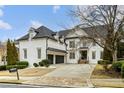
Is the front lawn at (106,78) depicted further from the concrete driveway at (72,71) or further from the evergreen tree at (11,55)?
the evergreen tree at (11,55)

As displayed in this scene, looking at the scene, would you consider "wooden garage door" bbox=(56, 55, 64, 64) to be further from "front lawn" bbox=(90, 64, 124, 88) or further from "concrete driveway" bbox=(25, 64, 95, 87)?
"front lawn" bbox=(90, 64, 124, 88)

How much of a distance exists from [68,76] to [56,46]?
0.60 meters

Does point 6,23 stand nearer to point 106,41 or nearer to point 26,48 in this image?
point 26,48

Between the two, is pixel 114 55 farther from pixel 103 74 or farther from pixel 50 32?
pixel 50 32

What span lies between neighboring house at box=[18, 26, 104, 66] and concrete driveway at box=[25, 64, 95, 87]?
0.15 meters

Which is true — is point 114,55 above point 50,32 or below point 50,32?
below

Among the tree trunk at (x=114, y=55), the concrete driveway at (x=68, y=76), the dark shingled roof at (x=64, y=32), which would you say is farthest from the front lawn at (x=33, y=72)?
the tree trunk at (x=114, y=55)

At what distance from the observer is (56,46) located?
4.89 metres

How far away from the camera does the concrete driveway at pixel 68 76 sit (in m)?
4.66

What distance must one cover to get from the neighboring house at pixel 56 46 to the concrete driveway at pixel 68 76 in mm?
153

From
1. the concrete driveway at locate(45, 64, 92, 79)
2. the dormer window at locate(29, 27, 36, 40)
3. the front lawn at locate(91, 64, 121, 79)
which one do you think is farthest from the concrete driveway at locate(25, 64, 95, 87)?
the dormer window at locate(29, 27, 36, 40)

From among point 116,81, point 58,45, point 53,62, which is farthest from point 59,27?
point 116,81

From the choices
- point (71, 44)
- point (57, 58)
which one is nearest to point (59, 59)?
point (57, 58)

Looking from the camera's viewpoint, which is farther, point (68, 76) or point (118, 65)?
point (68, 76)
